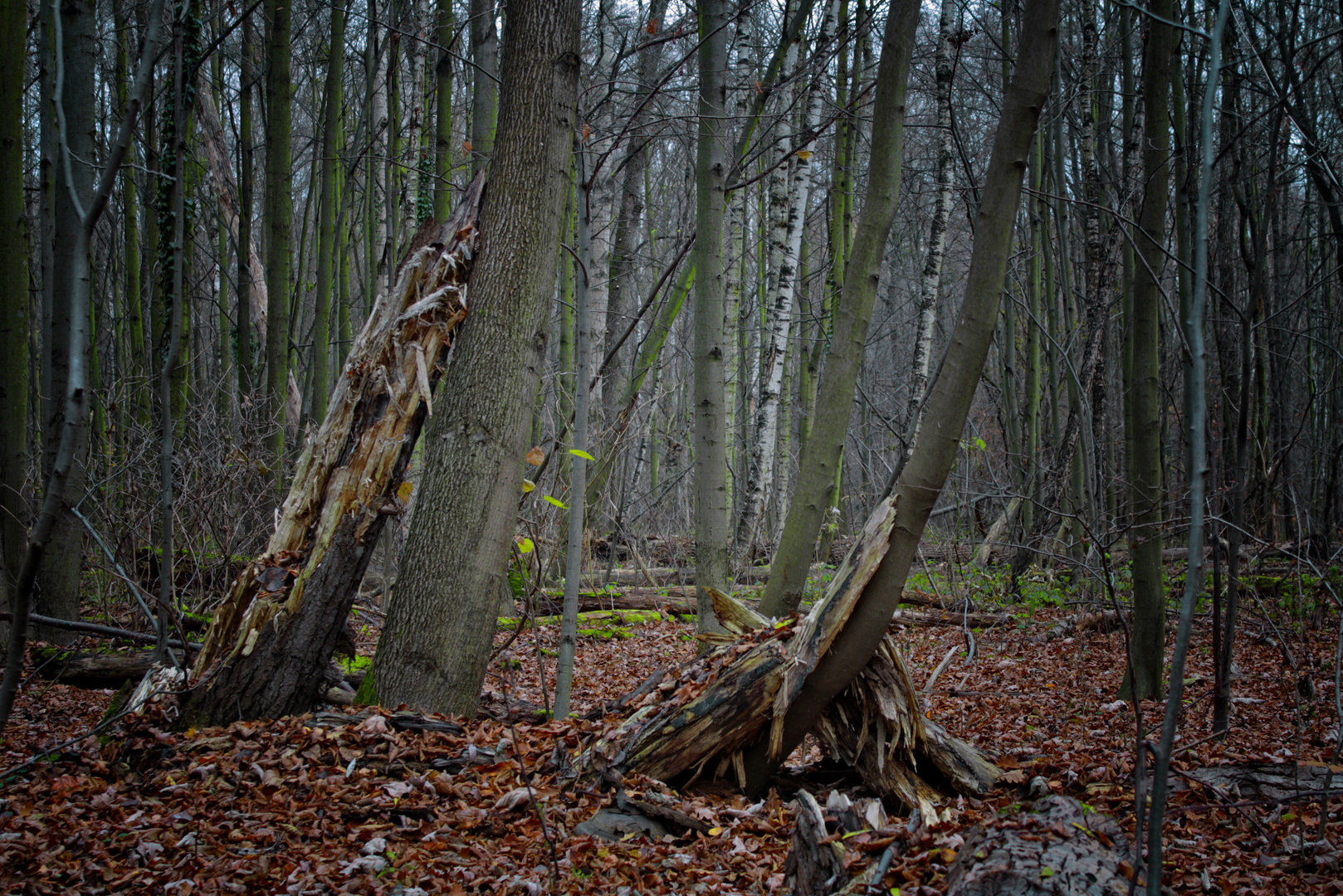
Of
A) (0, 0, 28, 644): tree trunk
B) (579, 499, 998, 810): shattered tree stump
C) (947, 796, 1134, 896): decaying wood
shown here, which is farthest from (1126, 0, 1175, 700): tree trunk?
(0, 0, 28, 644): tree trunk

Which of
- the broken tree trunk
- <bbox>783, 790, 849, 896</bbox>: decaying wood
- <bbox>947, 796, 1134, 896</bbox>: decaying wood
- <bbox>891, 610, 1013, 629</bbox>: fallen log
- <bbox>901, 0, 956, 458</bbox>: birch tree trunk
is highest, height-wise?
<bbox>901, 0, 956, 458</bbox>: birch tree trunk

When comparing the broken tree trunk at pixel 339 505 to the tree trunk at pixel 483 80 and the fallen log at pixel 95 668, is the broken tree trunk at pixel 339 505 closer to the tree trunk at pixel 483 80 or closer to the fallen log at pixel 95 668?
the fallen log at pixel 95 668

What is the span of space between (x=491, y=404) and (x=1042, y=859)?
2964 millimetres

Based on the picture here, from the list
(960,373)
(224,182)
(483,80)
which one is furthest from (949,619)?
(224,182)

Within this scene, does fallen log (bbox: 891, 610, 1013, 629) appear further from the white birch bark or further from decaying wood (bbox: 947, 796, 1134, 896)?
decaying wood (bbox: 947, 796, 1134, 896)

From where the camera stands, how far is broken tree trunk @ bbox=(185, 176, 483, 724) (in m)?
3.67

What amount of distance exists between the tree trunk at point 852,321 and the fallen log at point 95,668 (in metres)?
4.04

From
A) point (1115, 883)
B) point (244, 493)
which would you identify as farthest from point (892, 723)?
point (244, 493)

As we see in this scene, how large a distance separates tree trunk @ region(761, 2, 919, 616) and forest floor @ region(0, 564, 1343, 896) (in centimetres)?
123

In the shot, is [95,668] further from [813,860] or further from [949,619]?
[949,619]

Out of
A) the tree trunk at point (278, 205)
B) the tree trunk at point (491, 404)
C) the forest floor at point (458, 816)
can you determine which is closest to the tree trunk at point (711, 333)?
the tree trunk at point (491, 404)

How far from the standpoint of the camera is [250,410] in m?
7.61

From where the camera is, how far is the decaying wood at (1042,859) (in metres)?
2.04

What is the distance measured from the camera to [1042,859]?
2111mm
